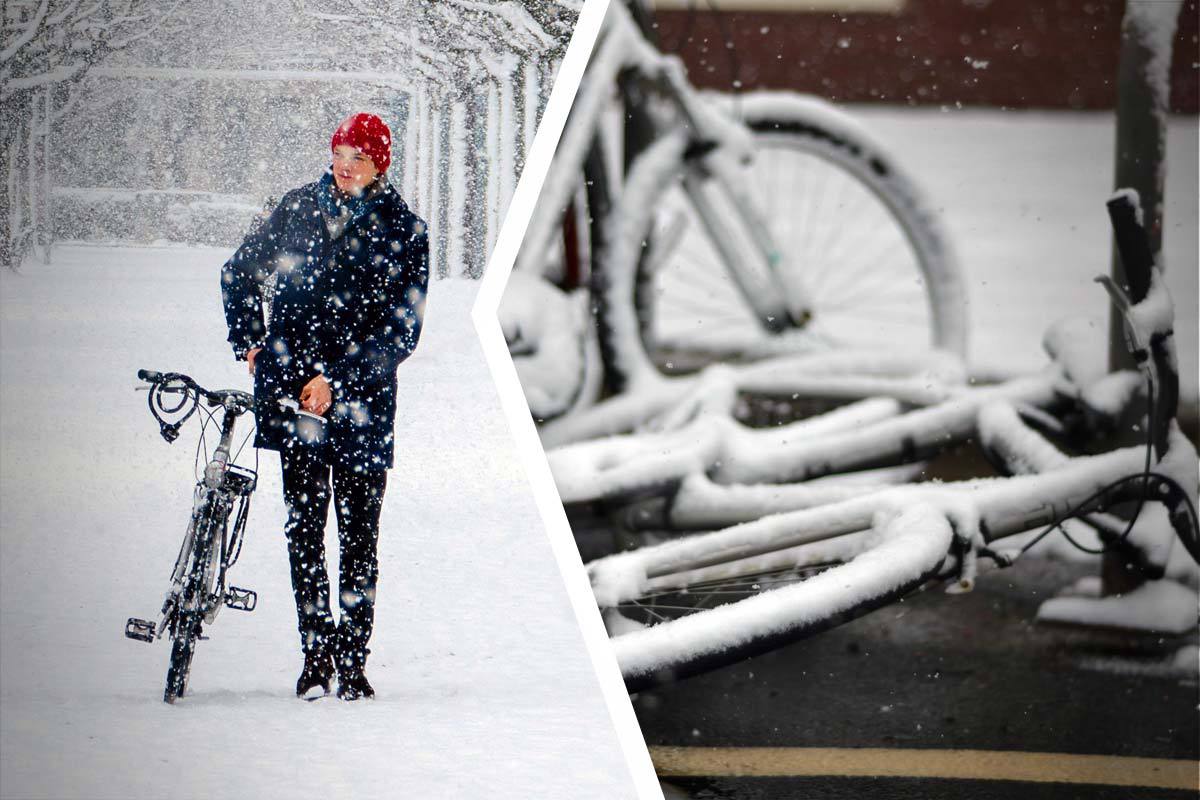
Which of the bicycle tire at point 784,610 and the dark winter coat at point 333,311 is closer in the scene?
the bicycle tire at point 784,610

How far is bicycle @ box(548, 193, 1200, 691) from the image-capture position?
174 cm

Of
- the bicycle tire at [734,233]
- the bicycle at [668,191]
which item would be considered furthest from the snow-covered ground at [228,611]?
the bicycle tire at [734,233]

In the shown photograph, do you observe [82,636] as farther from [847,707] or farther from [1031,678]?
[1031,678]

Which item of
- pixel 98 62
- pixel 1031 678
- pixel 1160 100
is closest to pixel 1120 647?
pixel 1031 678

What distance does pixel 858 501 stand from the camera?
78.2 inches

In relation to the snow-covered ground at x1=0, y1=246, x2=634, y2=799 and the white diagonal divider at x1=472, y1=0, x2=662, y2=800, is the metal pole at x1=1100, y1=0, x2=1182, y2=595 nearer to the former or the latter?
the white diagonal divider at x1=472, y1=0, x2=662, y2=800

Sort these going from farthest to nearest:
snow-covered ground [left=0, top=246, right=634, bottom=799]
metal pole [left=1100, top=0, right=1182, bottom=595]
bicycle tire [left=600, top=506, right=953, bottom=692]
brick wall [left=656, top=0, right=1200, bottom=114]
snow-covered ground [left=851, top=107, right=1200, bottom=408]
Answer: brick wall [left=656, top=0, right=1200, bottom=114], snow-covered ground [left=851, top=107, right=1200, bottom=408], metal pole [left=1100, top=0, right=1182, bottom=595], snow-covered ground [left=0, top=246, right=634, bottom=799], bicycle tire [left=600, top=506, right=953, bottom=692]

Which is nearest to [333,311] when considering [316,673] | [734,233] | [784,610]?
[316,673]

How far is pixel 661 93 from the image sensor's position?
2752 mm

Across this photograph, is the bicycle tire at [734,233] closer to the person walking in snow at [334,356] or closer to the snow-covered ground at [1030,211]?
the snow-covered ground at [1030,211]

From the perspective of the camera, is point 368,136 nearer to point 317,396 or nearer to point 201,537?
point 317,396

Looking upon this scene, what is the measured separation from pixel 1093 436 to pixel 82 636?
173 centimetres

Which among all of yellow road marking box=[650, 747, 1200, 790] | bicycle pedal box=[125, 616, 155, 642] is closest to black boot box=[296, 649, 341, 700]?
bicycle pedal box=[125, 616, 155, 642]

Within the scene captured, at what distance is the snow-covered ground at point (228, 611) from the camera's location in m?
1.78
